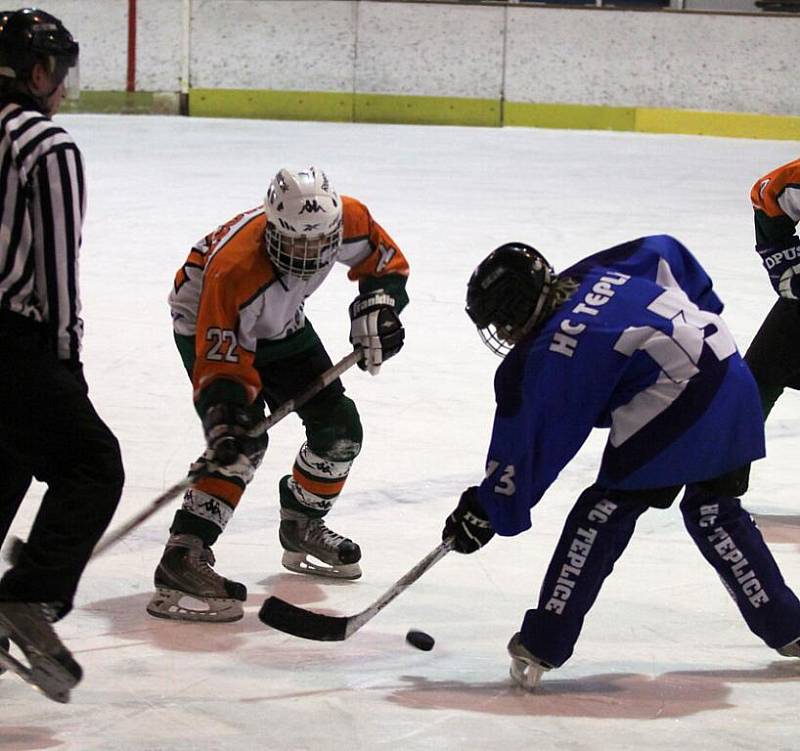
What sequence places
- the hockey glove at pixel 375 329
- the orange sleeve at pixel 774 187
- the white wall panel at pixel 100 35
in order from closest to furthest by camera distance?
the hockey glove at pixel 375 329
the orange sleeve at pixel 774 187
the white wall panel at pixel 100 35

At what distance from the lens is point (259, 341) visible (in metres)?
3.14

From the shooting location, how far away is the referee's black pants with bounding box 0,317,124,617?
2.31 meters

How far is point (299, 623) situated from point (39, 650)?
1.81 ft

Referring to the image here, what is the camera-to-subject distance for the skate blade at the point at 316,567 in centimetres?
321

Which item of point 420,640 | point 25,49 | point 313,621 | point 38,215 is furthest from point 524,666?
point 25,49

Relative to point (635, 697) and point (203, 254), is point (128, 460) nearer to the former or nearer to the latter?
point (203, 254)

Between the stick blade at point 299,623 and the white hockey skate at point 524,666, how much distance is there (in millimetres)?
314

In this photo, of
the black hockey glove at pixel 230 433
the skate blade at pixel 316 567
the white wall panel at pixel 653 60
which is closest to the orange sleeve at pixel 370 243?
the black hockey glove at pixel 230 433

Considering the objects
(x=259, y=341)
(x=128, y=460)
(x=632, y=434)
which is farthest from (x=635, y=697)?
(x=128, y=460)

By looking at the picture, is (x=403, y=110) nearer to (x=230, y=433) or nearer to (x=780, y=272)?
(x=780, y=272)

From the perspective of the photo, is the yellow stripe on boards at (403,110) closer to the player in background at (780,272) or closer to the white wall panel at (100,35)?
the white wall panel at (100,35)

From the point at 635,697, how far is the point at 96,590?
1134 millimetres

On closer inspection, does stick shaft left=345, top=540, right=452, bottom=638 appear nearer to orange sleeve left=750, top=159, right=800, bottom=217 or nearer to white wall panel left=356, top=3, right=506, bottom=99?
orange sleeve left=750, top=159, right=800, bottom=217

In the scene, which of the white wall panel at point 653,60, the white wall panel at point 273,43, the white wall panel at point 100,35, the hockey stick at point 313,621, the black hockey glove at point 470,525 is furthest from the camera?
the white wall panel at point 273,43
